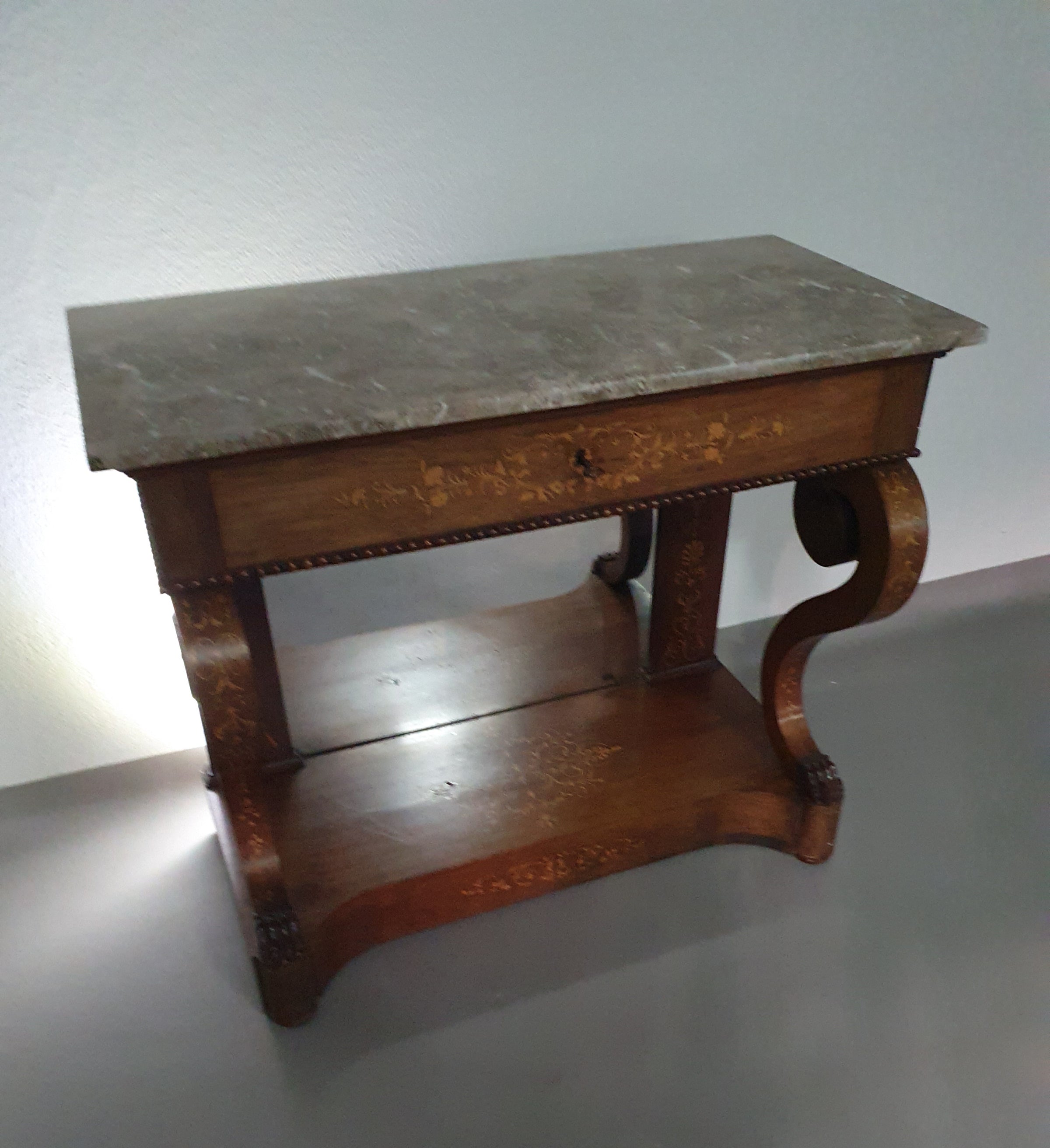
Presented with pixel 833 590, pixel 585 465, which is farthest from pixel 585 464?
pixel 833 590

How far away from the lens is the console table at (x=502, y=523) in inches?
40.6

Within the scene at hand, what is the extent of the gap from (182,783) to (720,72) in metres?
1.53

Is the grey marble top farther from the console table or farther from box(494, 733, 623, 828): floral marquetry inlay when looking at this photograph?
box(494, 733, 623, 828): floral marquetry inlay

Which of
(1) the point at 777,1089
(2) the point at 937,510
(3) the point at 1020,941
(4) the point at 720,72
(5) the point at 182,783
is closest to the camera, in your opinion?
(1) the point at 777,1089

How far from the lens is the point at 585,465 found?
1112mm

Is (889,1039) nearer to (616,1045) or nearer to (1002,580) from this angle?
(616,1045)

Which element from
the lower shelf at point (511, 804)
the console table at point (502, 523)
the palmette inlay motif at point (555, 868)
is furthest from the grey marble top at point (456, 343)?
the palmette inlay motif at point (555, 868)

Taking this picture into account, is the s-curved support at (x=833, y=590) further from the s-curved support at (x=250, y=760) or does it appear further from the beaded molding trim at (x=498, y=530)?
the s-curved support at (x=250, y=760)

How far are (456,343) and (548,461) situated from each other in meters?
0.19

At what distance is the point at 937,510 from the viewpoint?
2.22 meters

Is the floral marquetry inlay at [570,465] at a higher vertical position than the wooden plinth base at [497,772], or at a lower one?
higher

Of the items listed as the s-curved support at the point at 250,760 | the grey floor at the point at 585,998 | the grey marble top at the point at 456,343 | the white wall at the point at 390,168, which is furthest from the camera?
the white wall at the point at 390,168

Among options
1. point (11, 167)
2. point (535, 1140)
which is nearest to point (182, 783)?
point (535, 1140)

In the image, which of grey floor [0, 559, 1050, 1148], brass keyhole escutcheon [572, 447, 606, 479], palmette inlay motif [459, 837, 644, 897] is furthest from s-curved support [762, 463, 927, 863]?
→ brass keyhole escutcheon [572, 447, 606, 479]
